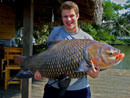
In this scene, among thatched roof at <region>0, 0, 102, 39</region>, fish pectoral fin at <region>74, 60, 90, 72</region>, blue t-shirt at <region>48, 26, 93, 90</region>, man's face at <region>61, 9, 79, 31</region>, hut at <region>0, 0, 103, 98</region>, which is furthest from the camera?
thatched roof at <region>0, 0, 102, 39</region>

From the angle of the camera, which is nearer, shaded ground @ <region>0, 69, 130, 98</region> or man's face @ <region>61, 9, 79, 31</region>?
man's face @ <region>61, 9, 79, 31</region>

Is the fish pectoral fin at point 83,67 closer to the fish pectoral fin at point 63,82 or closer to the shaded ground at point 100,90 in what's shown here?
the fish pectoral fin at point 63,82

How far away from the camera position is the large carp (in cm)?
153

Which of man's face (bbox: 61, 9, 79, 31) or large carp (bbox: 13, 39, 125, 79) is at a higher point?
man's face (bbox: 61, 9, 79, 31)

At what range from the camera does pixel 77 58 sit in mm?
1551

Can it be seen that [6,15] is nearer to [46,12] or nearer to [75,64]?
[46,12]

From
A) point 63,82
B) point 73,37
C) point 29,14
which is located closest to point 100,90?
point 29,14

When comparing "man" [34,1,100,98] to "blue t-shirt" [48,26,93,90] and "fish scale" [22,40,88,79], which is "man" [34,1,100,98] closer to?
"blue t-shirt" [48,26,93,90]

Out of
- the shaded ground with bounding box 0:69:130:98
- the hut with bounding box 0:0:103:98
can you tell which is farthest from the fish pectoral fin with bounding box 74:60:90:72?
the shaded ground with bounding box 0:69:130:98

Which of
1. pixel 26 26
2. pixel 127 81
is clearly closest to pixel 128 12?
pixel 127 81

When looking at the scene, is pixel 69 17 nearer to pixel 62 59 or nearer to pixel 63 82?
pixel 62 59

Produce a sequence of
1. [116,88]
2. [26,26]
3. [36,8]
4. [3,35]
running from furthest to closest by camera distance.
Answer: [3,35] < [36,8] < [116,88] < [26,26]

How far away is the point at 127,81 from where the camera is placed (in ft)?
22.0

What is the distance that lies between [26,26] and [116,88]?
359 cm
